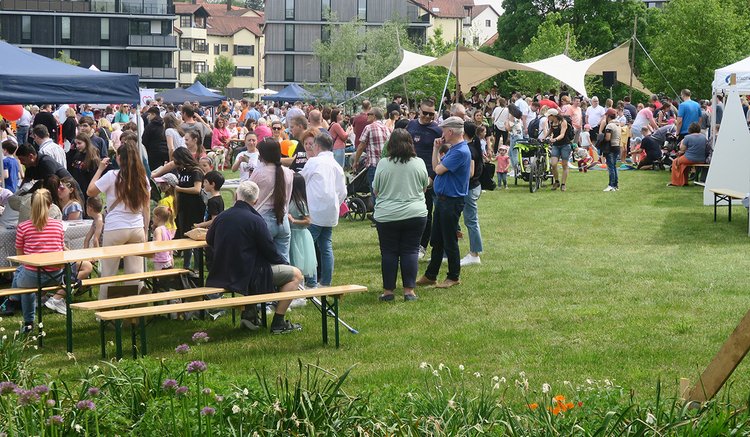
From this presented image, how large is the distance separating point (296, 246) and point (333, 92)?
44.1 m

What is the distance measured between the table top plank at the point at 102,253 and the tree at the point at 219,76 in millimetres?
109745

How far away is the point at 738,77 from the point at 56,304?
1370 centimetres

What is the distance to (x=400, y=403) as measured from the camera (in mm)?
5879

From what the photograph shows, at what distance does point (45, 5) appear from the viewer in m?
89.2

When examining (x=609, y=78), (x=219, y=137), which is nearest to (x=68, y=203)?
(x=219, y=137)

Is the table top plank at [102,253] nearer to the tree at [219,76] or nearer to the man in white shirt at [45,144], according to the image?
the man in white shirt at [45,144]

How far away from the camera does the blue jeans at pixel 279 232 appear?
1043 centimetres

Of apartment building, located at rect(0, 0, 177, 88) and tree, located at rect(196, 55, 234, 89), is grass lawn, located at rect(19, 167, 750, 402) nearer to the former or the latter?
apartment building, located at rect(0, 0, 177, 88)

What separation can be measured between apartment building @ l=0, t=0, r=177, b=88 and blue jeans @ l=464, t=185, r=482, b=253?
79.3m

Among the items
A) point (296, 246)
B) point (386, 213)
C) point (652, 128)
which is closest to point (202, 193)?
point (296, 246)

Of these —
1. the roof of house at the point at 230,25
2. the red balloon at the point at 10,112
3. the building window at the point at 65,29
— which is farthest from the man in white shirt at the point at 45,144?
the roof of house at the point at 230,25

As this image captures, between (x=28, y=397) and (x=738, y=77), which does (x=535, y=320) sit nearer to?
(x=28, y=397)

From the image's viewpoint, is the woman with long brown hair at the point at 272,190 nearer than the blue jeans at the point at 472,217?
Yes

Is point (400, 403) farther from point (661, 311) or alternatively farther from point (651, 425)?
point (661, 311)
